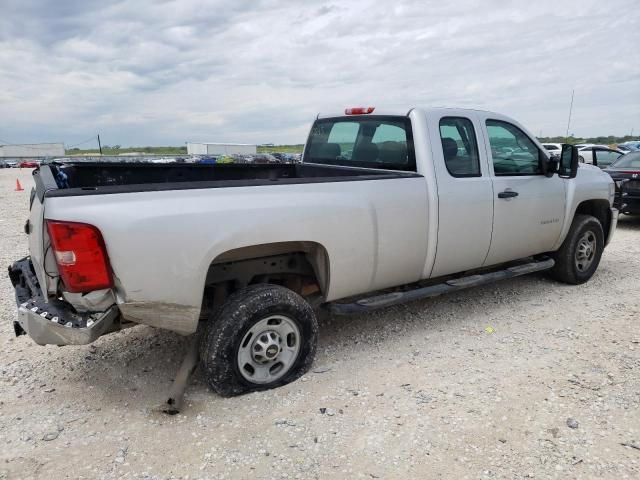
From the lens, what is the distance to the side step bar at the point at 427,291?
3.78 metres

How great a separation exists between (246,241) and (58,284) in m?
1.12

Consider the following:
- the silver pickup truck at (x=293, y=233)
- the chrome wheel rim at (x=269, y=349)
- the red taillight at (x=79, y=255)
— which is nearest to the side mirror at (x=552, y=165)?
the silver pickup truck at (x=293, y=233)

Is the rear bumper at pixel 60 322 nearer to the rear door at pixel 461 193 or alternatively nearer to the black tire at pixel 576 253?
the rear door at pixel 461 193

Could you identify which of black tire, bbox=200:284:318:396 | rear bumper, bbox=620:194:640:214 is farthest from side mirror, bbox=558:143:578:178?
rear bumper, bbox=620:194:640:214

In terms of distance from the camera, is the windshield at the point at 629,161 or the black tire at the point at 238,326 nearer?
the black tire at the point at 238,326

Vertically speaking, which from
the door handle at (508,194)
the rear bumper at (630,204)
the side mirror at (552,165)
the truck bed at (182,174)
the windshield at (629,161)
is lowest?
the rear bumper at (630,204)

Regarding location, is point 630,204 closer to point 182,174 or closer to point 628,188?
point 628,188

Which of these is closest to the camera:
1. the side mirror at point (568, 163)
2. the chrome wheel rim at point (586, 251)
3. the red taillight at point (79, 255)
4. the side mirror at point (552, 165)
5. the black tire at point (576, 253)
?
the red taillight at point (79, 255)

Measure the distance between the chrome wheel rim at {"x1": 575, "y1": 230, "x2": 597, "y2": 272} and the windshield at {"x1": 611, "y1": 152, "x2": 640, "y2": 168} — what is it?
4964mm

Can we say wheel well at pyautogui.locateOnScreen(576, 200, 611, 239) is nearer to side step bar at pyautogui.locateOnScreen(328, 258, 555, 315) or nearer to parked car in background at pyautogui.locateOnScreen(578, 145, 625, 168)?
side step bar at pyautogui.locateOnScreen(328, 258, 555, 315)

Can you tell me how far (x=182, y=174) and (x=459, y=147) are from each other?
2.67 metres

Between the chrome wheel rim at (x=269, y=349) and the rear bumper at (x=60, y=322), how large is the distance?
864 millimetres

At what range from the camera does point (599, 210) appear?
5922 mm

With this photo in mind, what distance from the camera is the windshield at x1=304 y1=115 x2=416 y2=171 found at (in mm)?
4266
